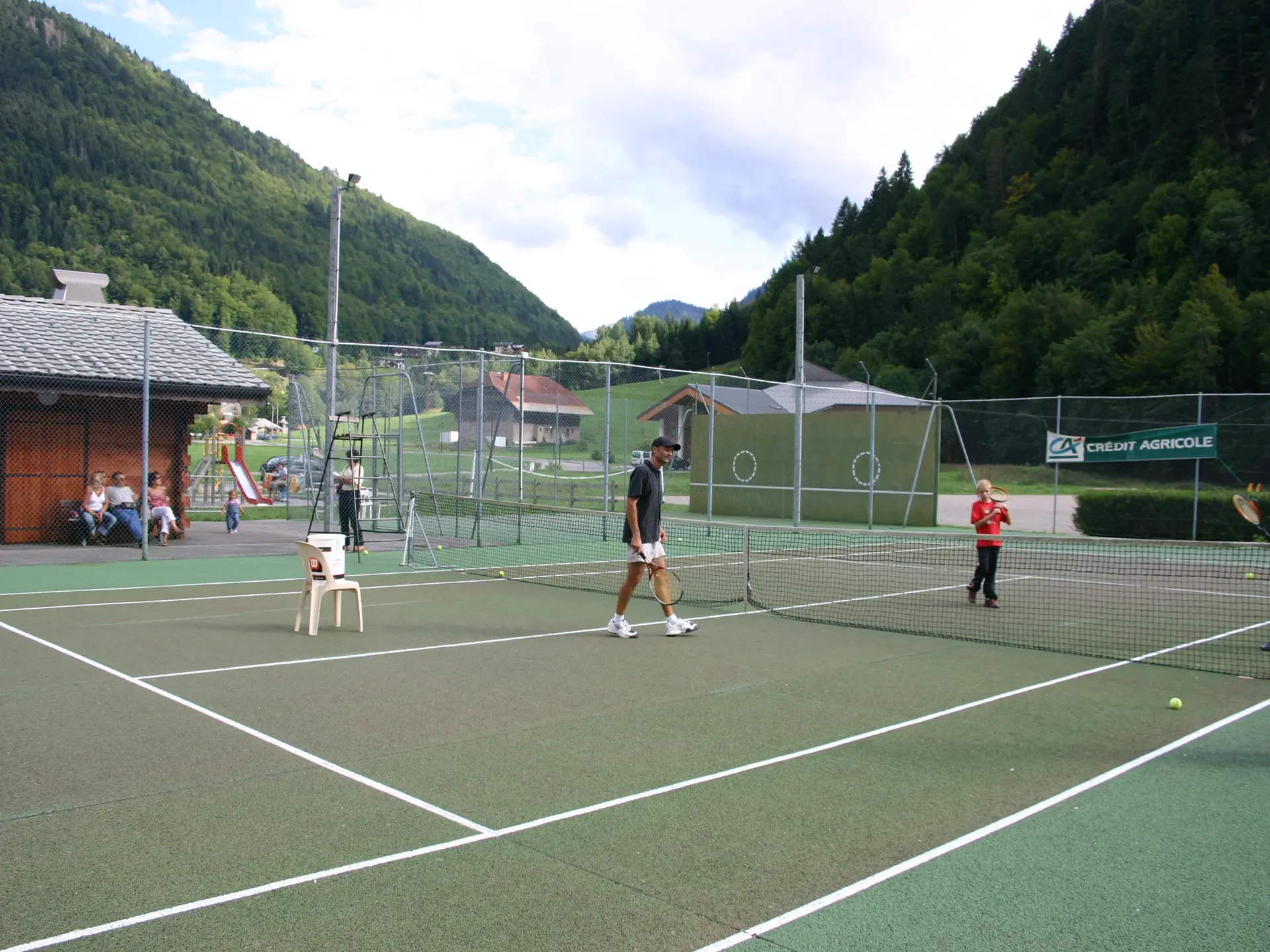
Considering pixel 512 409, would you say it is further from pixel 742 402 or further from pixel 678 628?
pixel 678 628

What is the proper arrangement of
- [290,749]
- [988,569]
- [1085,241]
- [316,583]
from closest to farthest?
[290,749] → [316,583] → [988,569] → [1085,241]

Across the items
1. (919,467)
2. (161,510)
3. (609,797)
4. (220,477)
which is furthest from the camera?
(220,477)

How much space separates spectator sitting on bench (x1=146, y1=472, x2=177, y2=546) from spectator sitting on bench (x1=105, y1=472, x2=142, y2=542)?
28cm

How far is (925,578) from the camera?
15648 mm

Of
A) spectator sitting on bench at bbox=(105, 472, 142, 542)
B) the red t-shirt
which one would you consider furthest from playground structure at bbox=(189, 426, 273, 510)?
the red t-shirt

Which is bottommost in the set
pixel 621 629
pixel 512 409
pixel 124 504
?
pixel 621 629

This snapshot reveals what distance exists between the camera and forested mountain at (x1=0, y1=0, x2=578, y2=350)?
264 feet

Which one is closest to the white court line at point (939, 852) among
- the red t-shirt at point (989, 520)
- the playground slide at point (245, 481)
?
the red t-shirt at point (989, 520)

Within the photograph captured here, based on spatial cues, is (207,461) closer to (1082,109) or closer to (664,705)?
(664,705)

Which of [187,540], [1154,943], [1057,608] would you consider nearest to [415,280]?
[187,540]

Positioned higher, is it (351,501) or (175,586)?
(351,501)

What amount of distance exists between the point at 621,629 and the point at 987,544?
16.1 ft

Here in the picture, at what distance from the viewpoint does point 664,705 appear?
23.9 feet

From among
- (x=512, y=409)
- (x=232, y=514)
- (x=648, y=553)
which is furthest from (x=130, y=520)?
(x=648, y=553)
